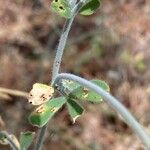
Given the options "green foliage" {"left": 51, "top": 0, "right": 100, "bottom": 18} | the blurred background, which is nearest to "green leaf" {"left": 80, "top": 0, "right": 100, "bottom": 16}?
"green foliage" {"left": 51, "top": 0, "right": 100, "bottom": 18}

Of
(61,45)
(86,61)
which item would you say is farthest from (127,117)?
(86,61)

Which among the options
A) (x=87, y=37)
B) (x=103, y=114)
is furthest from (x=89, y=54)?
(x=103, y=114)

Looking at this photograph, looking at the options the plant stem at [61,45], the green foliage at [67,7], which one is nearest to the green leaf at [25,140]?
the plant stem at [61,45]

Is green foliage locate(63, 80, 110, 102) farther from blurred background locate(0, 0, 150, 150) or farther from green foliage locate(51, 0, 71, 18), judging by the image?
blurred background locate(0, 0, 150, 150)

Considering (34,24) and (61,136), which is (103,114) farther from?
(34,24)

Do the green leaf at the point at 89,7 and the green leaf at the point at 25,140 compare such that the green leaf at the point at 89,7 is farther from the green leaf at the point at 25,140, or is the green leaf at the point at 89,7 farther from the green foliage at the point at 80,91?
the green leaf at the point at 25,140

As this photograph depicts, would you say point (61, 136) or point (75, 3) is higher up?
point (61, 136)
